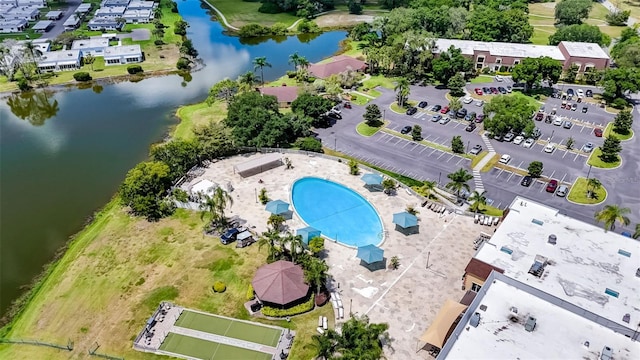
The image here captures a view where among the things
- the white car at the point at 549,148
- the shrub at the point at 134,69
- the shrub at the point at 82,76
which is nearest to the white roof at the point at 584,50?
the white car at the point at 549,148

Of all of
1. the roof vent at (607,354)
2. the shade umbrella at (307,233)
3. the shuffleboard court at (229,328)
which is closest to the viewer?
the roof vent at (607,354)

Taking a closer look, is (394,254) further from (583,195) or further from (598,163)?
(598,163)

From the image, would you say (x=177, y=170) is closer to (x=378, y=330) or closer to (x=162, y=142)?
(x=162, y=142)

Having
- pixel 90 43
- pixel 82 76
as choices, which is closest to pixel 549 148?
pixel 82 76

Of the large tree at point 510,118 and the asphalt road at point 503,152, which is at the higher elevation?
the large tree at point 510,118

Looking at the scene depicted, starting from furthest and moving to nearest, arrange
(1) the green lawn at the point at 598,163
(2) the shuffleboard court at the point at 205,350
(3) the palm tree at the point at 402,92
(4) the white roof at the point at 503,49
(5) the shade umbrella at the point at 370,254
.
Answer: (4) the white roof at the point at 503,49, (3) the palm tree at the point at 402,92, (1) the green lawn at the point at 598,163, (5) the shade umbrella at the point at 370,254, (2) the shuffleboard court at the point at 205,350

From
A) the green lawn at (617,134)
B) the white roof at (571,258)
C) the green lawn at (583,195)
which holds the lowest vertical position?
the green lawn at (617,134)

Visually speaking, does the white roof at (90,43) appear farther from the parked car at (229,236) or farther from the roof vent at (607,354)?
the roof vent at (607,354)
